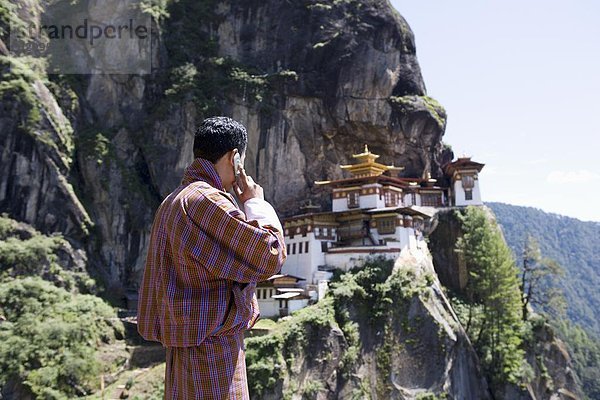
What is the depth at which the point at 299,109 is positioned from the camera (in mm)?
38969

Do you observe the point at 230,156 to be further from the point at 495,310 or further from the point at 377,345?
the point at 495,310

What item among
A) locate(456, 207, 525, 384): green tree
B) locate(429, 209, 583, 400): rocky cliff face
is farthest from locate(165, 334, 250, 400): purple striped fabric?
locate(429, 209, 583, 400): rocky cliff face

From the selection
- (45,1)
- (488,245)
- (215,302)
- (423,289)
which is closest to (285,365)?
(423,289)

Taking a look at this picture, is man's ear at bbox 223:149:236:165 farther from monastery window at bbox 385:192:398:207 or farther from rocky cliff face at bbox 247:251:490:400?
monastery window at bbox 385:192:398:207

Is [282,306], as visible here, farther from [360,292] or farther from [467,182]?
[467,182]

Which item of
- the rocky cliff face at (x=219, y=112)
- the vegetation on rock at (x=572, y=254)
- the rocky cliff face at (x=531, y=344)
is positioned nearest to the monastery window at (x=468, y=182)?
the rocky cliff face at (x=531, y=344)

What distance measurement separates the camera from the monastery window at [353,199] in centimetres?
3284

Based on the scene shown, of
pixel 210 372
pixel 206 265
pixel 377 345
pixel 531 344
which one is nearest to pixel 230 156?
pixel 206 265

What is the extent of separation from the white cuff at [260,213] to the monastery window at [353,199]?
29.8m

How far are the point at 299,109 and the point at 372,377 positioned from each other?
20.6 m

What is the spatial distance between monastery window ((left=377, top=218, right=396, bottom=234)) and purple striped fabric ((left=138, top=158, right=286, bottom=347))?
27408 millimetres

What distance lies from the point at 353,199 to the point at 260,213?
30.1m

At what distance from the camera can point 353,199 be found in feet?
108

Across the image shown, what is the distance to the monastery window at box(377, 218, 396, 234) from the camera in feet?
98.3
